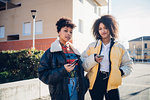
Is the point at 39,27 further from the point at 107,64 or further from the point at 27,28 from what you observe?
the point at 107,64

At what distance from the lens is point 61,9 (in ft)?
44.2

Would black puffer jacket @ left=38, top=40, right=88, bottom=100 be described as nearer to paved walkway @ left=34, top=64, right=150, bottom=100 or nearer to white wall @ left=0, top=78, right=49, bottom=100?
white wall @ left=0, top=78, right=49, bottom=100

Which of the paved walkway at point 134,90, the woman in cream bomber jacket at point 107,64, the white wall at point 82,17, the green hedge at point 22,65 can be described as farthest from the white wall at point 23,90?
the white wall at point 82,17

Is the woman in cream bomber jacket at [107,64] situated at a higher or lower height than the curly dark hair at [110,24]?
lower

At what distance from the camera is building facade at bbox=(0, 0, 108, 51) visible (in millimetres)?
→ 13562

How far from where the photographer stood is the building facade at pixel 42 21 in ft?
44.5

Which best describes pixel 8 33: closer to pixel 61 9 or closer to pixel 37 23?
pixel 37 23

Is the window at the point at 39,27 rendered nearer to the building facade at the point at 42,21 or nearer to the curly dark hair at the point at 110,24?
the building facade at the point at 42,21

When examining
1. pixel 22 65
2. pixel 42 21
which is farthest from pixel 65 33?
pixel 42 21

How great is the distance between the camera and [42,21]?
47.7ft

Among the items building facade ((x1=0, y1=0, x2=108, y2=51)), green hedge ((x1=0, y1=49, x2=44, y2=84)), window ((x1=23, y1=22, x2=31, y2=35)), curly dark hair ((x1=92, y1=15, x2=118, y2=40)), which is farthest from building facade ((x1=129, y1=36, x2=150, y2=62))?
curly dark hair ((x1=92, y1=15, x2=118, y2=40))

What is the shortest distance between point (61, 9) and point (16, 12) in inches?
253

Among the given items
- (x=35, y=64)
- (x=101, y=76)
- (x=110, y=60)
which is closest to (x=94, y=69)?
(x=101, y=76)

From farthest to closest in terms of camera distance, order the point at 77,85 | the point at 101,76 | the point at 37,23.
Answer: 1. the point at 37,23
2. the point at 101,76
3. the point at 77,85
